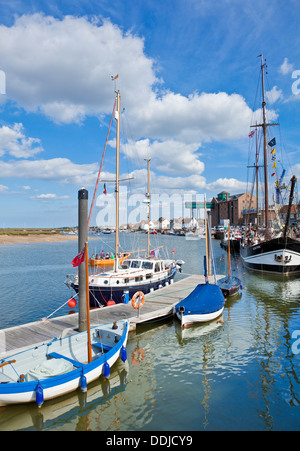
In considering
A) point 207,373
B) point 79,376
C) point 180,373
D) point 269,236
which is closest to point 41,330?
point 79,376

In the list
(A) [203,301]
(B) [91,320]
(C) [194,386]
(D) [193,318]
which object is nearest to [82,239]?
(B) [91,320]

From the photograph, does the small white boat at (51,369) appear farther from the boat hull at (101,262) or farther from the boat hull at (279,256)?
the boat hull at (101,262)

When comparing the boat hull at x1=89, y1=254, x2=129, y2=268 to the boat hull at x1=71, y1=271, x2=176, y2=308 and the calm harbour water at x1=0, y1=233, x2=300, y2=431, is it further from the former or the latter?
the calm harbour water at x1=0, y1=233, x2=300, y2=431

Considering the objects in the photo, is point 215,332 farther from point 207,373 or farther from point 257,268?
point 257,268

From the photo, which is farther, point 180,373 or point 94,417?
point 180,373

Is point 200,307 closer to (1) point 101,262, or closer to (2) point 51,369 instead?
(2) point 51,369

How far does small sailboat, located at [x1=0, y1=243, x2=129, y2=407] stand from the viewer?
970 cm

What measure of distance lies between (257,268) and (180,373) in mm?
33240

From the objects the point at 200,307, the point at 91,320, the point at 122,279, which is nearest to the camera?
the point at 91,320

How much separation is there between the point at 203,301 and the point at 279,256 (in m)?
24.0

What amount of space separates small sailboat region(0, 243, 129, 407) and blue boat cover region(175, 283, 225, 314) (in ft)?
21.6

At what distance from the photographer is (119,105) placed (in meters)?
27.0

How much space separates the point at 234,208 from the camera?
490 feet
